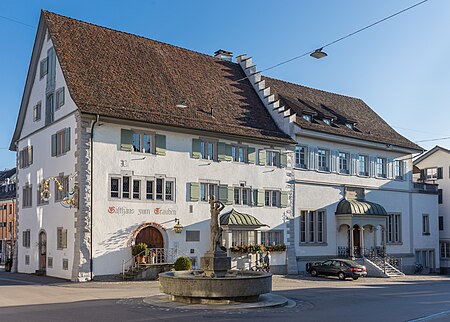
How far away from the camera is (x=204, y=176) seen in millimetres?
34438

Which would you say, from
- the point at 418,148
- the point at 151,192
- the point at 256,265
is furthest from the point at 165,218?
the point at 418,148

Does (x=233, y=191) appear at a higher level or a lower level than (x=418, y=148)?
lower

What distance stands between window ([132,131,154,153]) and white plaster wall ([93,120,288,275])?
14.5 inches

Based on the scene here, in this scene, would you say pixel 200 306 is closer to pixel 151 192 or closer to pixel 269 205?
pixel 151 192

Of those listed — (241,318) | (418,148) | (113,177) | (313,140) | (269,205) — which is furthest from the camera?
(418,148)

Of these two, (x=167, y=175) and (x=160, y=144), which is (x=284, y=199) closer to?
(x=167, y=175)

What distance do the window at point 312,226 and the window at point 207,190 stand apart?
7578 mm

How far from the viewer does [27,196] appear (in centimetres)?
3784

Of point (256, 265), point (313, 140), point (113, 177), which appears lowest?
point (256, 265)

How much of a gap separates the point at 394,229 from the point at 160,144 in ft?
72.3

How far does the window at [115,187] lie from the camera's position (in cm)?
3066

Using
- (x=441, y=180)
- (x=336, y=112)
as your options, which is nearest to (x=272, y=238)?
(x=336, y=112)

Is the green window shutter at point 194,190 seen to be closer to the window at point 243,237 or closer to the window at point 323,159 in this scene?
the window at point 243,237

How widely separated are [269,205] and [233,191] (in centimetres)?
325
